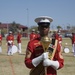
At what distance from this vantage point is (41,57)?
442cm

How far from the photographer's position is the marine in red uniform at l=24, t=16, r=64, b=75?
4.45 metres

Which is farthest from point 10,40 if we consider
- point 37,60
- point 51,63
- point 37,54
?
point 51,63

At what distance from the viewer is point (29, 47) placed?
15.5 feet

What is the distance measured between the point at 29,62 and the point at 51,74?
377mm

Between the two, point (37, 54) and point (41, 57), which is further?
point (37, 54)

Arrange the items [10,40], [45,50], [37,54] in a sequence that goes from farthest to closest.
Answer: [10,40], [37,54], [45,50]

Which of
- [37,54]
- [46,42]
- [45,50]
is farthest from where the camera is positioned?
[37,54]

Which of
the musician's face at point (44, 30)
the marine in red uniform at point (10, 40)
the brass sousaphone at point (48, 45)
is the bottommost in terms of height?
the marine in red uniform at point (10, 40)

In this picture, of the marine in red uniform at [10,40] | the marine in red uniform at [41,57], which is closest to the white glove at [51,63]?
the marine in red uniform at [41,57]

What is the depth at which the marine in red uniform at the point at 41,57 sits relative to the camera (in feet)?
14.6

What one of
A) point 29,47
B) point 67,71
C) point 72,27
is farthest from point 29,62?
point 72,27

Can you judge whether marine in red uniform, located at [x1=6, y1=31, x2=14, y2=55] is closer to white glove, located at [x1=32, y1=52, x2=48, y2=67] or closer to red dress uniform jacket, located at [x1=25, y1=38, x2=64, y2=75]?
red dress uniform jacket, located at [x1=25, y1=38, x2=64, y2=75]

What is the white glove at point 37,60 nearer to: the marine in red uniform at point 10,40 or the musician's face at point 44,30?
the musician's face at point 44,30

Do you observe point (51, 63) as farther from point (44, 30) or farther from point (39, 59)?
point (44, 30)
